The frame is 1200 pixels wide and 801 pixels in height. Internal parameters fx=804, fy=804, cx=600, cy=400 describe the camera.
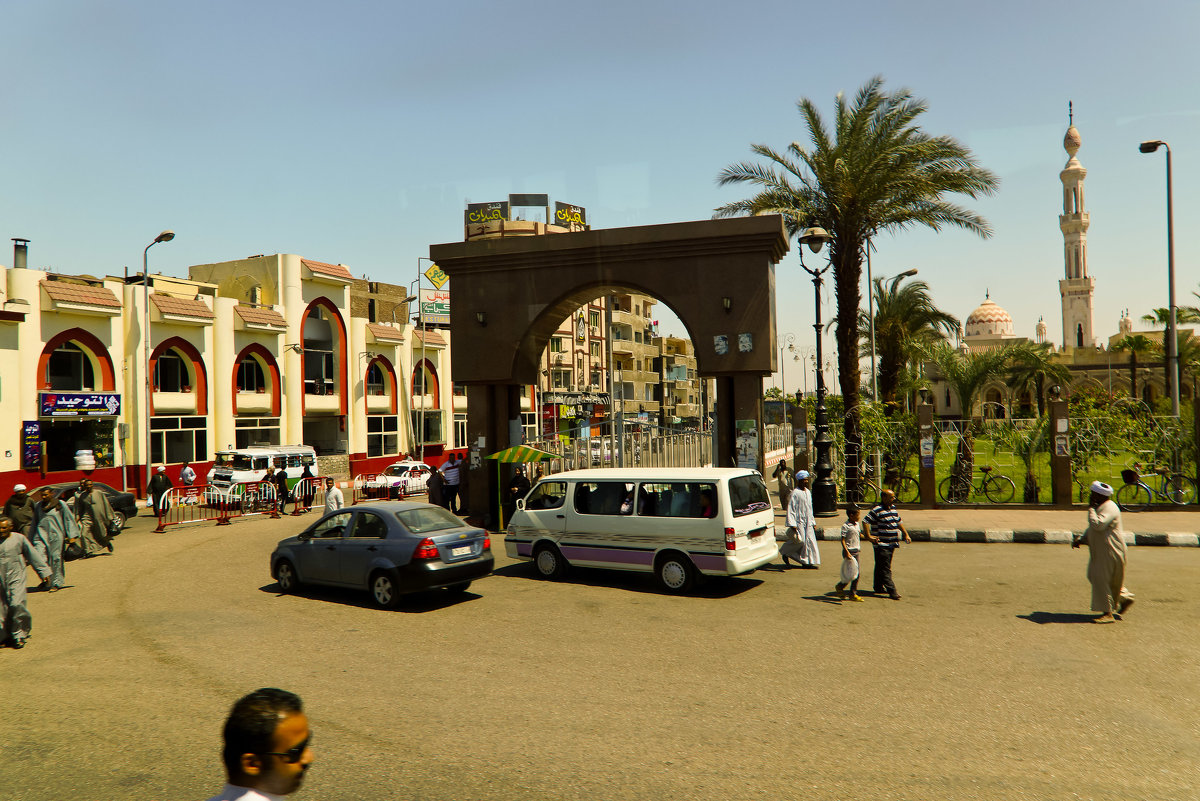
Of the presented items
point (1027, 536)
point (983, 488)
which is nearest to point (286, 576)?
point (1027, 536)

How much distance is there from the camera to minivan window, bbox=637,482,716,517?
37.9 ft

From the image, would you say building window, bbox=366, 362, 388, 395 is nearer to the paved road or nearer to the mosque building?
the paved road

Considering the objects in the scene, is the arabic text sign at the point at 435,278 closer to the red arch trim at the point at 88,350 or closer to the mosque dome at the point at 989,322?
the red arch trim at the point at 88,350

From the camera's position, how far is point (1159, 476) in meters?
19.4

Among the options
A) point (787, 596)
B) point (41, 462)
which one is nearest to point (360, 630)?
point (787, 596)

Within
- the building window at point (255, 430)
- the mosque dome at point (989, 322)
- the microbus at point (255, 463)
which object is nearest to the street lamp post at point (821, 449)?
the microbus at point (255, 463)

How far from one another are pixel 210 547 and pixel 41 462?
16.2 m

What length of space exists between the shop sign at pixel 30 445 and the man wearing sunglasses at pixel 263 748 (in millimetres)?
32171

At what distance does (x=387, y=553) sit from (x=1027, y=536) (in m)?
12.4

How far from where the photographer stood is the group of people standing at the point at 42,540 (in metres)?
9.69

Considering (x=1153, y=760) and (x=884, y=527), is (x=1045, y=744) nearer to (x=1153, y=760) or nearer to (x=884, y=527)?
(x=1153, y=760)

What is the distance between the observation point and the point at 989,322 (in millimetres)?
107688

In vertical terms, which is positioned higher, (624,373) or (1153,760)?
(624,373)

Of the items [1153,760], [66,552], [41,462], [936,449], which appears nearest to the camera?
[1153,760]
